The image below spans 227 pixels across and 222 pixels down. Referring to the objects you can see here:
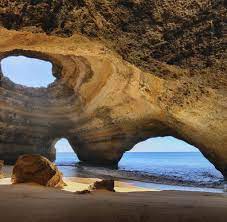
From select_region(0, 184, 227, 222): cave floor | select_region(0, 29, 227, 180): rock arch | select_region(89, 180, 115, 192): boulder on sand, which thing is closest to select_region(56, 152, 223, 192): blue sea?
select_region(0, 29, 227, 180): rock arch

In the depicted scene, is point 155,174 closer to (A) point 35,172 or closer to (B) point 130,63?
(B) point 130,63

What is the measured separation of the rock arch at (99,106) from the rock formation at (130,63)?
0.03m

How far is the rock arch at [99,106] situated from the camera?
241 inches

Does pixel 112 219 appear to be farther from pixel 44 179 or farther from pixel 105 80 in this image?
pixel 105 80

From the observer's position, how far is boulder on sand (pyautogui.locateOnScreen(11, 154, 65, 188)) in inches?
175

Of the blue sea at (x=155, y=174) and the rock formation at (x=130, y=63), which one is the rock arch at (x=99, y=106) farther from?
the blue sea at (x=155, y=174)

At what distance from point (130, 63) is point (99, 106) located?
4497mm

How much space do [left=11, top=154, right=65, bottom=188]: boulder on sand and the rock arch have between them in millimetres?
1790

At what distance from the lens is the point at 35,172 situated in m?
4.49

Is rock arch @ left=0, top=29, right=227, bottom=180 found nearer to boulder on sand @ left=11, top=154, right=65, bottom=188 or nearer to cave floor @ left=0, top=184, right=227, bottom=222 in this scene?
boulder on sand @ left=11, top=154, right=65, bottom=188

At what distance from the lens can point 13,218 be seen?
7.27 ft

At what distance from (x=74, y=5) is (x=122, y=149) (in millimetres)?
8107

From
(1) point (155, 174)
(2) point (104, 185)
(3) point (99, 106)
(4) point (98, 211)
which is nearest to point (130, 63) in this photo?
(2) point (104, 185)

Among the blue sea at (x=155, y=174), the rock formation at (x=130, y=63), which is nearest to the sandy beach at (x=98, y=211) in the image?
the rock formation at (x=130, y=63)
